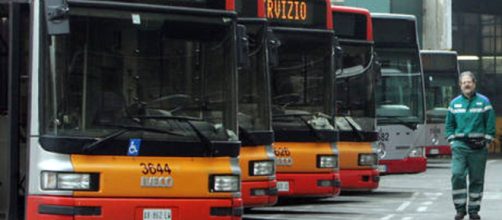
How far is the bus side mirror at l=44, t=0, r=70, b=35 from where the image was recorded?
25.9 ft

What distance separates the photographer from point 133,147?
27.0 feet

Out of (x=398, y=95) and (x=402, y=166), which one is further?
(x=398, y=95)

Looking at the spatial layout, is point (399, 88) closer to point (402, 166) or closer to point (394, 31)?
point (394, 31)

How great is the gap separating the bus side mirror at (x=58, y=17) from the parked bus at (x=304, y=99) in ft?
16.9

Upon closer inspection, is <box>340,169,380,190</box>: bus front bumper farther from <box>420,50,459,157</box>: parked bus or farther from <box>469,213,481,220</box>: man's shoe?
<box>420,50,459,157</box>: parked bus

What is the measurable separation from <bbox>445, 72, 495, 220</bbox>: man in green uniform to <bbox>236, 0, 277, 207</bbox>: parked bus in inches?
95.6

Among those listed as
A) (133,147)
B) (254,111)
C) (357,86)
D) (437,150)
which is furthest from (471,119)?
(437,150)

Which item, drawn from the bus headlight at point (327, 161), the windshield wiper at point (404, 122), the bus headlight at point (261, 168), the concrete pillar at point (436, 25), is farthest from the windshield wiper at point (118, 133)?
the concrete pillar at point (436, 25)

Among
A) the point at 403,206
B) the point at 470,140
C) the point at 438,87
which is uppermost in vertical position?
the point at 438,87

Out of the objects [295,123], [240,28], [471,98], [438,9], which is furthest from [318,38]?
[438,9]

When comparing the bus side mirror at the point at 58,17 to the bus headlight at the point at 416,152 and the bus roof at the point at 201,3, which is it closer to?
the bus roof at the point at 201,3

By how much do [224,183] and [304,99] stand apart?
464cm

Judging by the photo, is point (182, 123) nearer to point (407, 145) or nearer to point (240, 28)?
point (240, 28)

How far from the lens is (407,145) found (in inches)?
724
